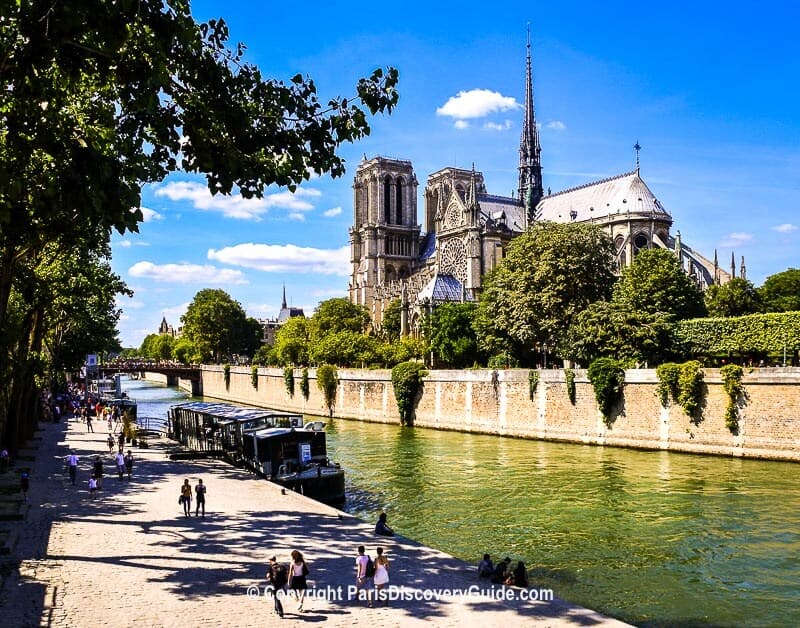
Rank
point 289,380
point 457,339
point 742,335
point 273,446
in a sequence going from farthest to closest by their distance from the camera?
point 289,380 < point 457,339 < point 742,335 < point 273,446

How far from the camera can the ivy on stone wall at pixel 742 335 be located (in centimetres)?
4006

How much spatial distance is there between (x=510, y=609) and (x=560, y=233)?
1674 inches

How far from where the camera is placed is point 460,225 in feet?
354

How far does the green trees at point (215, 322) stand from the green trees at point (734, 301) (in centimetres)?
7717

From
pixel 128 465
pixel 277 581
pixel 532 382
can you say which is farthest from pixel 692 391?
pixel 277 581

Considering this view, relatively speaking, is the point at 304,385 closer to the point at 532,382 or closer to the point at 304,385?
the point at 304,385

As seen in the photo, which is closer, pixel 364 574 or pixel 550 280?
pixel 364 574

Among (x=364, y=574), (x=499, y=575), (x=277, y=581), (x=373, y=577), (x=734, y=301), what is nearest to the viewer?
(x=277, y=581)

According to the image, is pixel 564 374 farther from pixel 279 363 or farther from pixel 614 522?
pixel 279 363

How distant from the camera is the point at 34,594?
14.6 metres

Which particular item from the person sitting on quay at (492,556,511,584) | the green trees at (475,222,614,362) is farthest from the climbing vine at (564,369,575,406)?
the person sitting on quay at (492,556,511,584)

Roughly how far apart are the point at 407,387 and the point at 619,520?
111 feet

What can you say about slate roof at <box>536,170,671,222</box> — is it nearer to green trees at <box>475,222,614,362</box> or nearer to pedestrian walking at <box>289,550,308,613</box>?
green trees at <box>475,222,614,362</box>

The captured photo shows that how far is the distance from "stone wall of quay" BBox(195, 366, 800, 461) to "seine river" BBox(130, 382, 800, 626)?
4.65 ft
